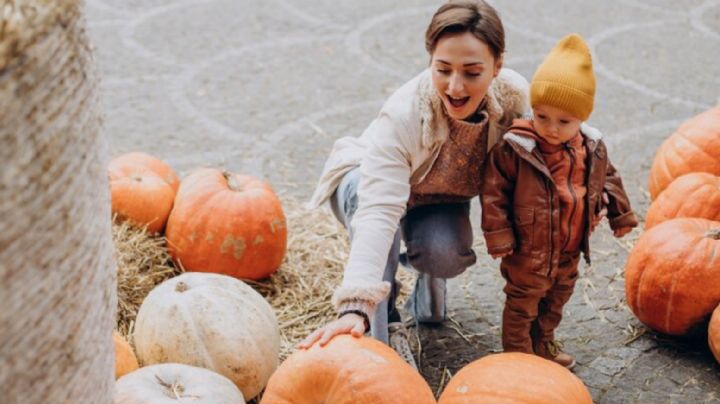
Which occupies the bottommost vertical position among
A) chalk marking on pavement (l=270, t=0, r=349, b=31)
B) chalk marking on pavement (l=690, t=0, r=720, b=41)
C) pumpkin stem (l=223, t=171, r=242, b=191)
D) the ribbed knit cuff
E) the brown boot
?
chalk marking on pavement (l=690, t=0, r=720, b=41)

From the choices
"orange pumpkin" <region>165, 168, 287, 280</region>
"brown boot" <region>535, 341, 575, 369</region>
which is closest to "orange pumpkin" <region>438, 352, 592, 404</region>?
"brown boot" <region>535, 341, 575, 369</region>

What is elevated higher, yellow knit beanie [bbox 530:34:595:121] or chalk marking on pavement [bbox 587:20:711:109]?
yellow knit beanie [bbox 530:34:595:121]

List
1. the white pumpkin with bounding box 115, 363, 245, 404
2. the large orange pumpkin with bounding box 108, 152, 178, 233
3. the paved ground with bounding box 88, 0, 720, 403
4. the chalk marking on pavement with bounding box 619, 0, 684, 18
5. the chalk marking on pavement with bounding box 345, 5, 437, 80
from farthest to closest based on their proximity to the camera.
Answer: the chalk marking on pavement with bounding box 619, 0, 684, 18
the chalk marking on pavement with bounding box 345, 5, 437, 80
the large orange pumpkin with bounding box 108, 152, 178, 233
the paved ground with bounding box 88, 0, 720, 403
the white pumpkin with bounding box 115, 363, 245, 404

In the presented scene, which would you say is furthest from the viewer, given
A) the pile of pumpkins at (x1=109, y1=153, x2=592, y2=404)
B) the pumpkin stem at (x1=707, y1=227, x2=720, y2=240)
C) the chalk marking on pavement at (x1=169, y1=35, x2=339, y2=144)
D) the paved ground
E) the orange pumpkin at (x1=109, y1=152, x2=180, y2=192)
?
the chalk marking on pavement at (x1=169, y1=35, x2=339, y2=144)

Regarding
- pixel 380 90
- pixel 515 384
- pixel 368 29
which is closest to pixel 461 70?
pixel 515 384

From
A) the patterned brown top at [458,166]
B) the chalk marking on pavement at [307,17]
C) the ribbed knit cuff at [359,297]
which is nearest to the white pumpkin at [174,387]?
the ribbed knit cuff at [359,297]

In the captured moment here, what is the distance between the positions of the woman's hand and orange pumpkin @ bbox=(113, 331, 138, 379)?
0.54 meters

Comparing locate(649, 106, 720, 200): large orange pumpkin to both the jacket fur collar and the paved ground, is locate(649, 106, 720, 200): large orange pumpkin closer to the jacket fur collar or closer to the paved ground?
the paved ground

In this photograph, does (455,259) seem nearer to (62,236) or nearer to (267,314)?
(267,314)

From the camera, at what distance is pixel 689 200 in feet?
11.7

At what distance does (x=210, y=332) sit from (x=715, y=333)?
1.69 meters

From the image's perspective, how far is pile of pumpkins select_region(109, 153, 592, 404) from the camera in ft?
7.95

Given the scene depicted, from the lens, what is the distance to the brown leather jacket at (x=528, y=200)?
2.85m

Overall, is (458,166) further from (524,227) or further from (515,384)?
(515,384)
